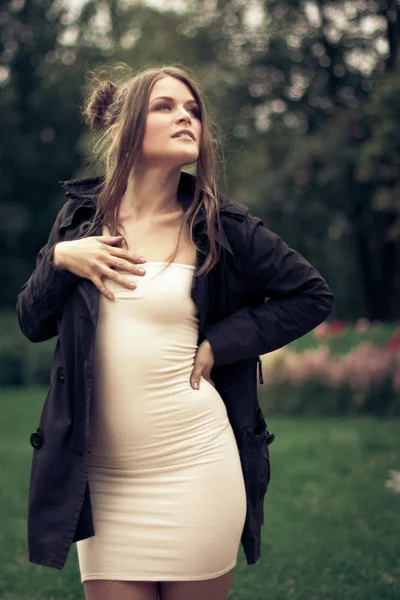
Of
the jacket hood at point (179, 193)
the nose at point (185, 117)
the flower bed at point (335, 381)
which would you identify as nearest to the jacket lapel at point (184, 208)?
the jacket hood at point (179, 193)

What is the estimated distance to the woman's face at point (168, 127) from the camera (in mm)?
2699

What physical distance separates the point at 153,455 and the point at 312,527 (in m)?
4.02

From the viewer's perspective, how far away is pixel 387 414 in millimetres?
11688

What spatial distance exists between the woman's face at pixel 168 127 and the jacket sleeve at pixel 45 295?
0.37 meters

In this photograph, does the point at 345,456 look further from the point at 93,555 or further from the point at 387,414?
the point at 93,555

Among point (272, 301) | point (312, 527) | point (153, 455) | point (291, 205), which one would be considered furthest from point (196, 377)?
point (291, 205)

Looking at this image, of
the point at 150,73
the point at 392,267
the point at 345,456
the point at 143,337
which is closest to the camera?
the point at 143,337

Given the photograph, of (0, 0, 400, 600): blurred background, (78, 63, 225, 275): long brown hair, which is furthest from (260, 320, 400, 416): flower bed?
(78, 63, 225, 275): long brown hair

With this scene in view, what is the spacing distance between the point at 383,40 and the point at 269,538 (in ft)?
66.2

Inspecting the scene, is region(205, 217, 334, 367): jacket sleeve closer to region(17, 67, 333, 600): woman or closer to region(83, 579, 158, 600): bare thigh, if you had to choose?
region(17, 67, 333, 600): woman

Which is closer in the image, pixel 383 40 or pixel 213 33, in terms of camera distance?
pixel 383 40

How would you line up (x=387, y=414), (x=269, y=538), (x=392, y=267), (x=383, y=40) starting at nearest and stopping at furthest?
(x=269, y=538), (x=387, y=414), (x=383, y=40), (x=392, y=267)

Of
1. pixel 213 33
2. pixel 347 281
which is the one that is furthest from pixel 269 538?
pixel 347 281

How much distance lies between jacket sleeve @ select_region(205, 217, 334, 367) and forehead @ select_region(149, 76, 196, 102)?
0.44 metres
